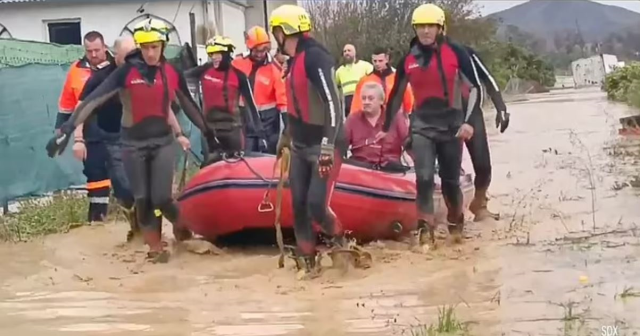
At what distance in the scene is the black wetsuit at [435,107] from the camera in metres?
8.98

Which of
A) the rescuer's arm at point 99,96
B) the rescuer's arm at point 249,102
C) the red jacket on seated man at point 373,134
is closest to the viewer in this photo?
the rescuer's arm at point 99,96

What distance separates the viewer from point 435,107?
29.5ft

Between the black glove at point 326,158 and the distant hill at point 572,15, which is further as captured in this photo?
the distant hill at point 572,15

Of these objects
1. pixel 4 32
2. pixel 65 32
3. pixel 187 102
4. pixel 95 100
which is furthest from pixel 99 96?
pixel 65 32

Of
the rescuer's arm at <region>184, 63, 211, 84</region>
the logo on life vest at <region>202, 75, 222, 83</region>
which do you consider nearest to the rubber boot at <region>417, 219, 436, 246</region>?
the logo on life vest at <region>202, 75, 222, 83</region>

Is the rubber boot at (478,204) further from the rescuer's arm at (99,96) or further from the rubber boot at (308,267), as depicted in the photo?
the rescuer's arm at (99,96)

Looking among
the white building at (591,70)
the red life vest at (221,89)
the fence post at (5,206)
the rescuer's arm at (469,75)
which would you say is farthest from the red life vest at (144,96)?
the white building at (591,70)

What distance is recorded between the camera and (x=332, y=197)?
29.1 feet

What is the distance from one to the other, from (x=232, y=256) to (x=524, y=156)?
32.5 ft

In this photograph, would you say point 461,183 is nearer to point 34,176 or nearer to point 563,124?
point 34,176

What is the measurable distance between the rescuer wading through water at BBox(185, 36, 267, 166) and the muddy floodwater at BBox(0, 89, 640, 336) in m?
1.44

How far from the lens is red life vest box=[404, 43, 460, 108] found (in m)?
8.97

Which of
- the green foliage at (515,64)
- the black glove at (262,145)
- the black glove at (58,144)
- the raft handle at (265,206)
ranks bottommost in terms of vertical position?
the green foliage at (515,64)

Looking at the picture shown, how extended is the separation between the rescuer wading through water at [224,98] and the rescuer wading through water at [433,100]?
8.22 ft
